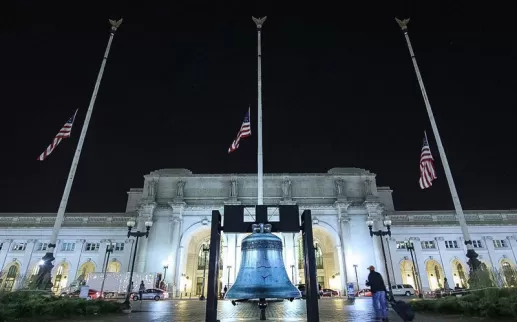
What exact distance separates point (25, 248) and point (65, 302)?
54530 mm

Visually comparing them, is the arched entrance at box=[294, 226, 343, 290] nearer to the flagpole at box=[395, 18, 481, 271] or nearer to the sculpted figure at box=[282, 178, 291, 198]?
the sculpted figure at box=[282, 178, 291, 198]

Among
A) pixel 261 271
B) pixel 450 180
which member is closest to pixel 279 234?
pixel 450 180

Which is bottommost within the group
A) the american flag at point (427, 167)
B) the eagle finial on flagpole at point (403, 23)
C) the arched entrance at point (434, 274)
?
the arched entrance at point (434, 274)

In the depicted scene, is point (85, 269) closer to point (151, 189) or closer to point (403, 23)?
point (151, 189)

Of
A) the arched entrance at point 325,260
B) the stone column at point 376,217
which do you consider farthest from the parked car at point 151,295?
the stone column at point 376,217

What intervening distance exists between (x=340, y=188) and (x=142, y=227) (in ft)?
117

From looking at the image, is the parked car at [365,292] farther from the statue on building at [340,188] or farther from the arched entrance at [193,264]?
the arched entrance at [193,264]

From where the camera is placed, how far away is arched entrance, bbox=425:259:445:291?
53281 millimetres

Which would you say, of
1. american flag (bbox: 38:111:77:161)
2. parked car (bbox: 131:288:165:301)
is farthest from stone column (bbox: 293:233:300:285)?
american flag (bbox: 38:111:77:161)

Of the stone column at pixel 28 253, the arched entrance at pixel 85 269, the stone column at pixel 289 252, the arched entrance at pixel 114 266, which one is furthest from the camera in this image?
the arched entrance at pixel 114 266

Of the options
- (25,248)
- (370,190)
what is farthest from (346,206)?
(25,248)

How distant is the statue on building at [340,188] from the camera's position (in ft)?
180

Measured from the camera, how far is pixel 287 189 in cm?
5516

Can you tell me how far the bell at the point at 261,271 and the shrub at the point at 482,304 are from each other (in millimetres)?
7603
